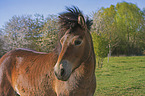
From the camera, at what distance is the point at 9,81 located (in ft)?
10.0

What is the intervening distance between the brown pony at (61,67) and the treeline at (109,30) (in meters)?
11.0

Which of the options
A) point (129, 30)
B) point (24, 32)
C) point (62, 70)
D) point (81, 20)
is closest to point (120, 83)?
point (81, 20)

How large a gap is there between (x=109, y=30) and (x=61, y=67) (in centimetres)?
2178

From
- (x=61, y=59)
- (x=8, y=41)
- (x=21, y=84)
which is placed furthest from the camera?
(x=8, y=41)

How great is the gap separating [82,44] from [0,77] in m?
2.16

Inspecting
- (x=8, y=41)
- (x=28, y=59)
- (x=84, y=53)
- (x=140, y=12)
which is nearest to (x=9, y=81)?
(x=28, y=59)

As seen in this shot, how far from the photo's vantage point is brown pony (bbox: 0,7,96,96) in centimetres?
196

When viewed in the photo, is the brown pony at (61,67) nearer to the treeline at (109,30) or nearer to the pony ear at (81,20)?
the pony ear at (81,20)

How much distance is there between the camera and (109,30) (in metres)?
22.4

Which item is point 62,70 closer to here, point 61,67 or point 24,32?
point 61,67

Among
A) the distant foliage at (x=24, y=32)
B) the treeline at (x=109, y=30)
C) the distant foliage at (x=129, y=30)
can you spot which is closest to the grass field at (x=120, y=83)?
the treeline at (x=109, y=30)

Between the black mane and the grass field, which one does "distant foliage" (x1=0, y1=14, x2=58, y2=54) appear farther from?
the black mane

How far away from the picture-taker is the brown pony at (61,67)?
6.43 feet

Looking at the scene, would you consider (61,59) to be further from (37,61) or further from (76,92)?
(37,61)
